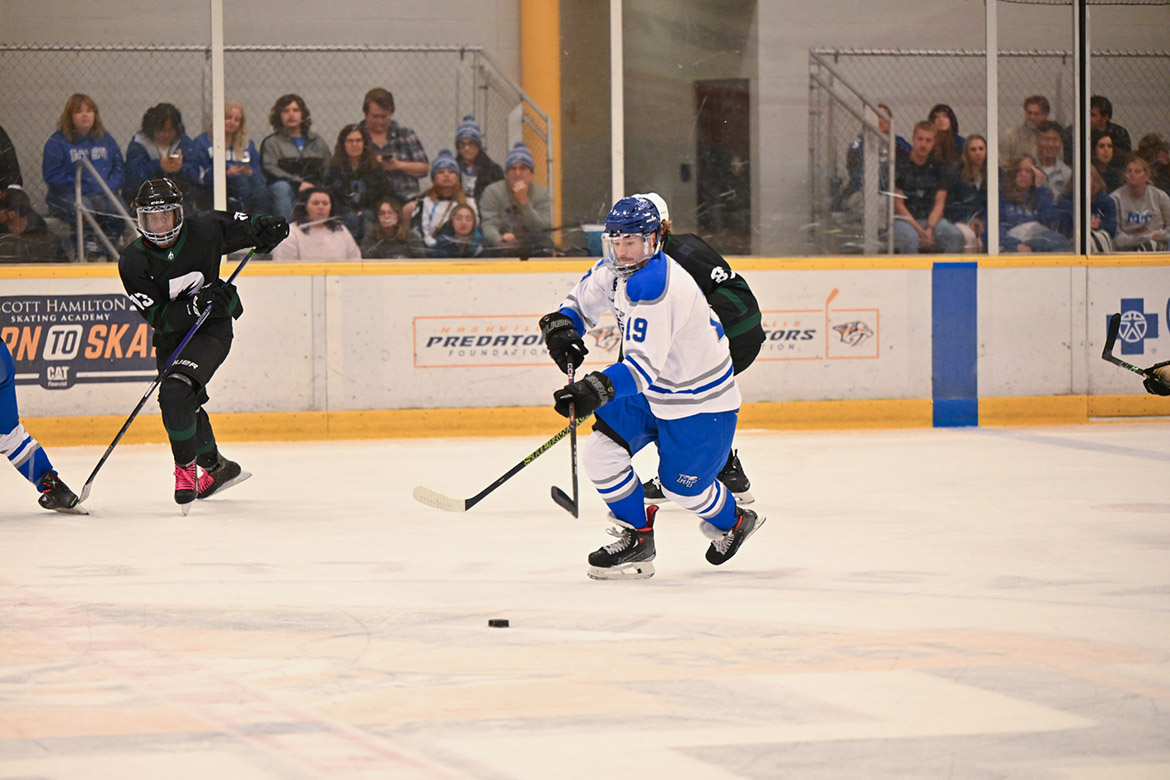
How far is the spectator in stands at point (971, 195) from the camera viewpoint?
7844mm

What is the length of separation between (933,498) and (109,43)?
4.86 metres

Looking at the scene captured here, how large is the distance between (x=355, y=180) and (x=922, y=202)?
3.12 m

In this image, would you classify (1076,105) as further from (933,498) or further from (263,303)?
(263,303)

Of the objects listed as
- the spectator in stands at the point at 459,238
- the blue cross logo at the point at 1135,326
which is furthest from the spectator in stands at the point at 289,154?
the blue cross logo at the point at 1135,326

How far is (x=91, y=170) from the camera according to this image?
7328 millimetres

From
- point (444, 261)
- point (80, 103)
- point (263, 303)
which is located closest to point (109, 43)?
point (80, 103)

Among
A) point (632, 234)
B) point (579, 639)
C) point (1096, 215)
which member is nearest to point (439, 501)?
point (632, 234)

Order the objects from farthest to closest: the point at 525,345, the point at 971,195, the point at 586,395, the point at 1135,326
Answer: the point at 971,195 → the point at 1135,326 → the point at 525,345 → the point at 586,395

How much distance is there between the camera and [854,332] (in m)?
7.53

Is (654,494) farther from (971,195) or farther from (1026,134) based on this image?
(1026,134)

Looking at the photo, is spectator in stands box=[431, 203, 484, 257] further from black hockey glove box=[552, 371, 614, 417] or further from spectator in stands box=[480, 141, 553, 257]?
black hockey glove box=[552, 371, 614, 417]

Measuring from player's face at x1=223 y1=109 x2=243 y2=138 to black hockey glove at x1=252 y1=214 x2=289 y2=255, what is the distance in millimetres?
2144

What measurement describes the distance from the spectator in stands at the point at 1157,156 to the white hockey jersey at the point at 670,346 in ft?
17.1

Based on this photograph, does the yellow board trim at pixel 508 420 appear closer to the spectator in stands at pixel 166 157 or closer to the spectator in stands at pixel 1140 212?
the spectator in stands at pixel 1140 212
